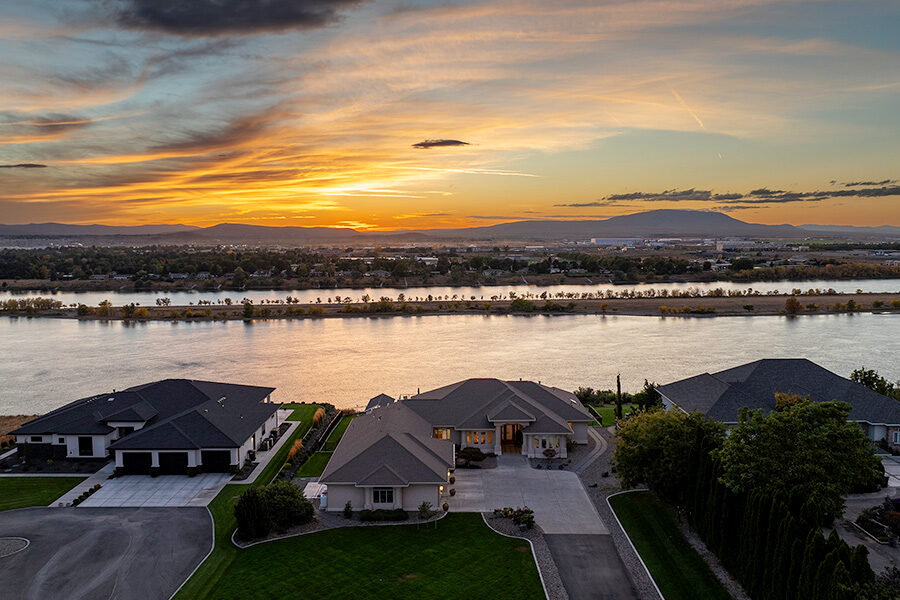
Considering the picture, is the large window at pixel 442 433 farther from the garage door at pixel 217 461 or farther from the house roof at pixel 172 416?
the garage door at pixel 217 461

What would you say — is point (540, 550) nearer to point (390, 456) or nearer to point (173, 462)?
point (390, 456)

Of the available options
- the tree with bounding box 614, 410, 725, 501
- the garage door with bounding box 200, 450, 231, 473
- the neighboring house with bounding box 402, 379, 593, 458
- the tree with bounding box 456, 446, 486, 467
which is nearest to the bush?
the tree with bounding box 456, 446, 486, 467

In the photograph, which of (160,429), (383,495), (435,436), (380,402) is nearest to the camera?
(383,495)

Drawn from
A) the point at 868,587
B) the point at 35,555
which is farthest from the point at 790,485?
the point at 35,555

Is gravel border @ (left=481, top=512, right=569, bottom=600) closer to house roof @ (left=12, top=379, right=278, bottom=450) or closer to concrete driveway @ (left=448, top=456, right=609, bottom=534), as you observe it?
concrete driveway @ (left=448, top=456, right=609, bottom=534)

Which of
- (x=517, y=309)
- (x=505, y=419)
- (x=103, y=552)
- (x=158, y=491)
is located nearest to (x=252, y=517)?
(x=103, y=552)

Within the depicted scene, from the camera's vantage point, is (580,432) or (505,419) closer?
(505,419)

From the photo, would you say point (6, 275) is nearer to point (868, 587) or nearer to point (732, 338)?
point (732, 338)
